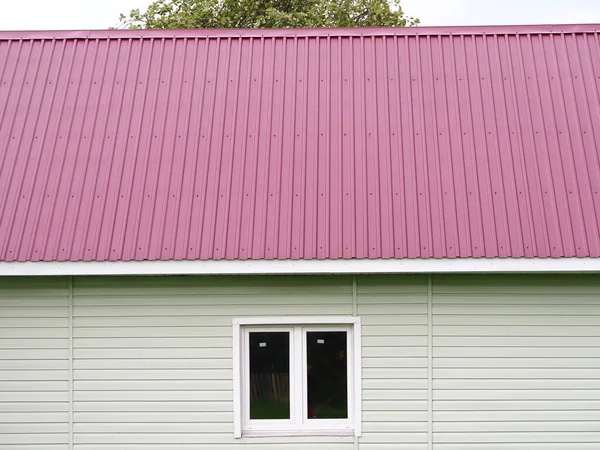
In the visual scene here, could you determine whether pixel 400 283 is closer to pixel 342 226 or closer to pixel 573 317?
pixel 342 226

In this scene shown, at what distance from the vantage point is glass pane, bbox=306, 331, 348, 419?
8016 millimetres

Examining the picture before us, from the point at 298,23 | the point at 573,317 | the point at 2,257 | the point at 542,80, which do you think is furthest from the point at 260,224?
the point at 298,23

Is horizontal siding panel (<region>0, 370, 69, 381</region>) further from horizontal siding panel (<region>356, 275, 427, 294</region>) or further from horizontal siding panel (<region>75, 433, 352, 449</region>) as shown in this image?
horizontal siding panel (<region>356, 275, 427, 294</region>)

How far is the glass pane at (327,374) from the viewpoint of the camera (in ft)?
26.3

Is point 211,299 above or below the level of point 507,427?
above

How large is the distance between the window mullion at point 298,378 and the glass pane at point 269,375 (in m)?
0.08

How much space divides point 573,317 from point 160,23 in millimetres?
19961

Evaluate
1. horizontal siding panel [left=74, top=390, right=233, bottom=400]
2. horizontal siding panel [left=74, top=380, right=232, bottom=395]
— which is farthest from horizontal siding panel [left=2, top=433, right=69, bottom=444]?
horizontal siding panel [left=74, top=380, right=232, bottom=395]

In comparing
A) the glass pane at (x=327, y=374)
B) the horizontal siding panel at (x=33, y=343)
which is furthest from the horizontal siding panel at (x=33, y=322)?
the glass pane at (x=327, y=374)

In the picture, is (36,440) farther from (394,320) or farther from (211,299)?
(394,320)

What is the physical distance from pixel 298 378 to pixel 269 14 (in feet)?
58.7

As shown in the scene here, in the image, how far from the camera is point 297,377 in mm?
8008

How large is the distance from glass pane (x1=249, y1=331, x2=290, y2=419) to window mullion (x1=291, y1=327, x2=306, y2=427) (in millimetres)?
78

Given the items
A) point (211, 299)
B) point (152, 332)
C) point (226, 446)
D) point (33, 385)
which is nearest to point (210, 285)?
point (211, 299)
